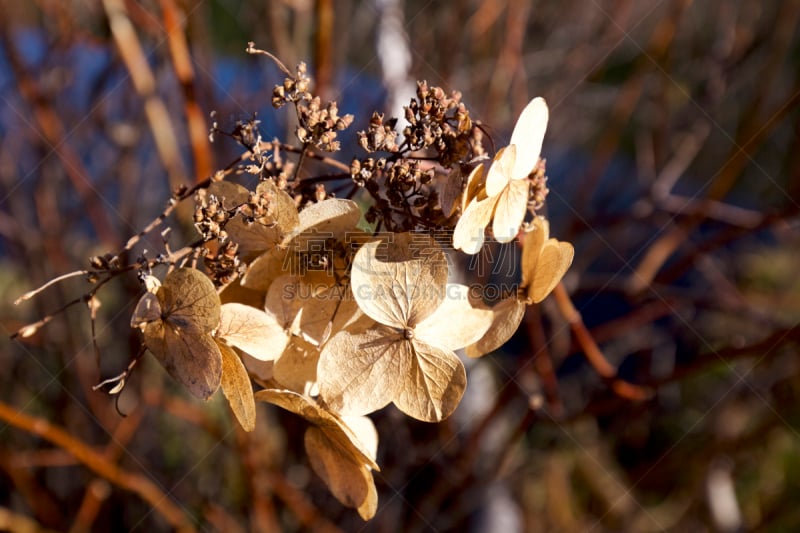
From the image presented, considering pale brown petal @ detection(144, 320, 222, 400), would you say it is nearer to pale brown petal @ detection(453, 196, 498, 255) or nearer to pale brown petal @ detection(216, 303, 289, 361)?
pale brown petal @ detection(216, 303, 289, 361)

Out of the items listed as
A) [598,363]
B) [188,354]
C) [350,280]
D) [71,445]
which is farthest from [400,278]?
[71,445]

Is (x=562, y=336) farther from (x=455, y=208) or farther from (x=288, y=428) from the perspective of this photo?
(x=455, y=208)

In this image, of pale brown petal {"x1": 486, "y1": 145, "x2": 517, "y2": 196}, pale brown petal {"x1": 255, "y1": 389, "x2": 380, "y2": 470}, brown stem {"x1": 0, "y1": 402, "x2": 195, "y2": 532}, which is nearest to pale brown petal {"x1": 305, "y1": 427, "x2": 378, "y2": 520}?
pale brown petal {"x1": 255, "y1": 389, "x2": 380, "y2": 470}

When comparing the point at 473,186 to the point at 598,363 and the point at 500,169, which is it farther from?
the point at 598,363

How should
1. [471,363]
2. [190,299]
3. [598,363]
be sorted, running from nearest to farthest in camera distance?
[190,299]
[598,363]
[471,363]

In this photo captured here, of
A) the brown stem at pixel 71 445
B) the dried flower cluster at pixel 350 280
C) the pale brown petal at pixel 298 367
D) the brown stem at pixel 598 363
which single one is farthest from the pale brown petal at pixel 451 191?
the brown stem at pixel 71 445

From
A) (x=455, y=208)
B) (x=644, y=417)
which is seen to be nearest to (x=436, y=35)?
(x=644, y=417)

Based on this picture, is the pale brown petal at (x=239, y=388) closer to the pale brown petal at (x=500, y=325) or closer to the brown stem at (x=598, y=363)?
the pale brown petal at (x=500, y=325)
